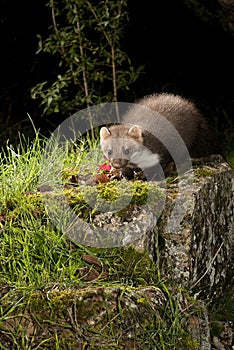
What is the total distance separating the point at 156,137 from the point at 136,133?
289 mm

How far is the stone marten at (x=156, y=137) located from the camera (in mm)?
5168

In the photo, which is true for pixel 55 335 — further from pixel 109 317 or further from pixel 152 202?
pixel 152 202

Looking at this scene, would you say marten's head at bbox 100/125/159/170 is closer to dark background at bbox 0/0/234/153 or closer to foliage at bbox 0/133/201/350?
foliage at bbox 0/133/201/350

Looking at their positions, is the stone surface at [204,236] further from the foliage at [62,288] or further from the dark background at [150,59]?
the dark background at [150,59]

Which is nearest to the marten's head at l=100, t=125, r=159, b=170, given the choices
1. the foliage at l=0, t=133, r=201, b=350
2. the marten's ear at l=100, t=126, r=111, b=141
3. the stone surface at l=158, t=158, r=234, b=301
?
the marten's ear at l=100, t=126, r=111, b=141

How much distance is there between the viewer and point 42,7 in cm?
906

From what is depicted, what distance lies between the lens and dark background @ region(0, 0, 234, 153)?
29.7ft

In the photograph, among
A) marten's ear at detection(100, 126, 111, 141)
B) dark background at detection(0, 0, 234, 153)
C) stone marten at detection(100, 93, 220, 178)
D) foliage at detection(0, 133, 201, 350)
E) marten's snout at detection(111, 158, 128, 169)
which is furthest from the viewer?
dark background at detection(0, 0, 234, 153)

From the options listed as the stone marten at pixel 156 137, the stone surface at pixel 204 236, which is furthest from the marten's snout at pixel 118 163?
the stone surface at pixel 204 236

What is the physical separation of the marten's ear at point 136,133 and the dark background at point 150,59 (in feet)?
12.2

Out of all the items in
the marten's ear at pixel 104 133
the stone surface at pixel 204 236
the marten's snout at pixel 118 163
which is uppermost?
the marten's ear at pixel 104 133

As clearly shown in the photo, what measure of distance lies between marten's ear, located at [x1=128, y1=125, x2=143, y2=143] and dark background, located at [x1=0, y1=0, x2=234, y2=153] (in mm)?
3729

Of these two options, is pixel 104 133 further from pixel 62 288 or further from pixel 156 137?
pixel 62 288

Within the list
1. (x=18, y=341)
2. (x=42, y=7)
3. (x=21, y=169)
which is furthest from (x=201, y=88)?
(x=18, y=341)
